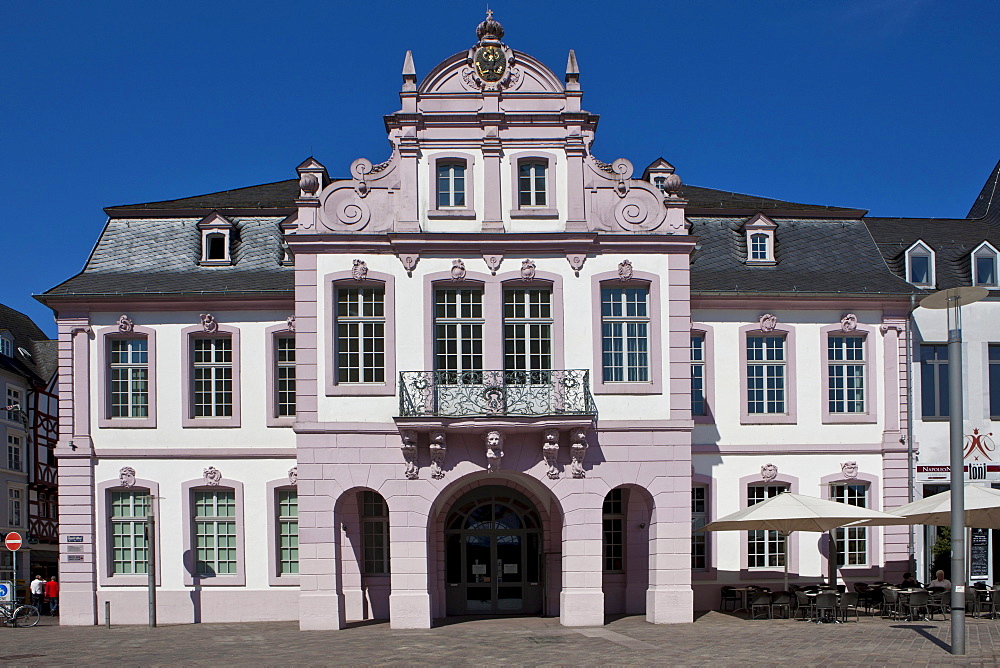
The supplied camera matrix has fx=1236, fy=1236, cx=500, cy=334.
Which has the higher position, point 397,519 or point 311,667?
point 397,519

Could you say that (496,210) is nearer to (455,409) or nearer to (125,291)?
(455,409)

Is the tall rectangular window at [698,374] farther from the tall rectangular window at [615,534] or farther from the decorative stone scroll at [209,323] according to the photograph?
the decorative stone scroll at [209,323]

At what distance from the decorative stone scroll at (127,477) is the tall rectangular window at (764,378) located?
47.1 ft

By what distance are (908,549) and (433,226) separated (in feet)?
44.5

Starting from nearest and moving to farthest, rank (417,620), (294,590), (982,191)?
1. (417,620)
2. (294,590)
3. (982,191)

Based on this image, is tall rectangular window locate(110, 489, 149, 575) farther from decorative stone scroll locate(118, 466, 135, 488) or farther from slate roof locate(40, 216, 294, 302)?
slate roof locate(40, 216, 294, 302)

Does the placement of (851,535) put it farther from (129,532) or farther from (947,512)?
(129,532)

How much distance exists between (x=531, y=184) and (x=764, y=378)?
7829 mm

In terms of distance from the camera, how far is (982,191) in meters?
37.1

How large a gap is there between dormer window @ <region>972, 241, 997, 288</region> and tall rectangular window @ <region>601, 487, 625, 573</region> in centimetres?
1075

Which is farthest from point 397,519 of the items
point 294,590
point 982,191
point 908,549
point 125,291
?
point 982,191

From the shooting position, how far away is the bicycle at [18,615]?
28797mm

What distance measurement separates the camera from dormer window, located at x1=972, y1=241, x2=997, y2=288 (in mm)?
30859

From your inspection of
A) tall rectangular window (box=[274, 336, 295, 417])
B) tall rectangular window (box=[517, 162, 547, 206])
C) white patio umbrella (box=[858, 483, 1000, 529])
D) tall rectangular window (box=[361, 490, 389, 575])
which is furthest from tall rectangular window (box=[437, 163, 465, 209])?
white patio umbrella (box=[858, 483, 1000, 529])
